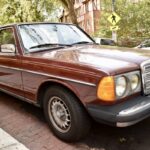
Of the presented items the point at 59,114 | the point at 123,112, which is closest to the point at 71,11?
the point at 59,114

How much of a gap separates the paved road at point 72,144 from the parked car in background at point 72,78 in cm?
18

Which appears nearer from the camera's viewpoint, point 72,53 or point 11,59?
point 72,53

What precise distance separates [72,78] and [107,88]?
52 centimetres

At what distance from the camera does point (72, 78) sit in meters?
3.88

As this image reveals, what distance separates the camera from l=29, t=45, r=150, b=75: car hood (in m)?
3.69

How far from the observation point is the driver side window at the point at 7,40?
516cm

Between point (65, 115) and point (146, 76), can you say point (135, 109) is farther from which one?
point (65, 115)

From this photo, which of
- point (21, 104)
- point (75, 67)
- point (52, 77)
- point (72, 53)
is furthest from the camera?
point (21, 104)

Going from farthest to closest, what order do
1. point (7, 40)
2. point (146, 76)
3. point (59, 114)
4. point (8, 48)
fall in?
1. point (7, 40)
2. point (8, 48)
3. point (59, 114)
4. point (146, 76)

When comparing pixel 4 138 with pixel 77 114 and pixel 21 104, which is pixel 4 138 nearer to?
pixel 77 114

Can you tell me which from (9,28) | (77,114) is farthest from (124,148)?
(9,28)

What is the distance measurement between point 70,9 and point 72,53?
1643 centimetres

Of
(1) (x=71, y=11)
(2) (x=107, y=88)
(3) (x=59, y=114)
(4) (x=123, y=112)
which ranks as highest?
(1) (x=71, y=11)

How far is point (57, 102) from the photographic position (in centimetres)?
427
